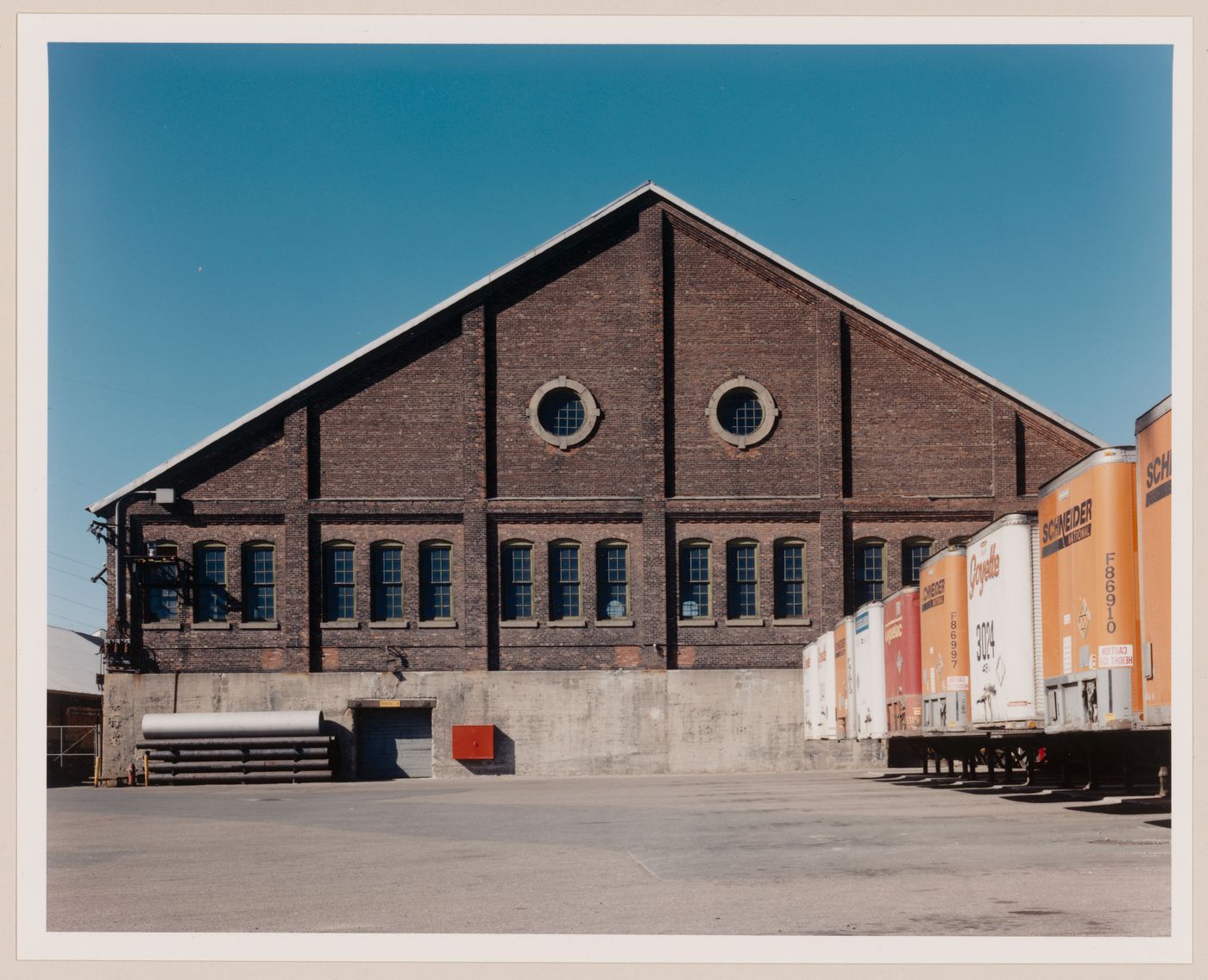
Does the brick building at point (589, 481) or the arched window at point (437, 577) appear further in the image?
the arched window at point (437, 577)

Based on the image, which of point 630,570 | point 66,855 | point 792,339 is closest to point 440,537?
point 630,570

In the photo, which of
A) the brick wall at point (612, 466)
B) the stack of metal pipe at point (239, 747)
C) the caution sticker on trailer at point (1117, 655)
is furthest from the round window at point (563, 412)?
the caution sticker on trailer at point (1117, 655)

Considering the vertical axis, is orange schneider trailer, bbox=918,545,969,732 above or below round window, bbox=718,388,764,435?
below

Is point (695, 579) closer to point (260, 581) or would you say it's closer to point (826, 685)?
point (826, 685)

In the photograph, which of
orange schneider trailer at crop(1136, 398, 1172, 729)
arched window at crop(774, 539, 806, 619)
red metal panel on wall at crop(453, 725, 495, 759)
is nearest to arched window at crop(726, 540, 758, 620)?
arched window at crop(774, 539, 806, 619)

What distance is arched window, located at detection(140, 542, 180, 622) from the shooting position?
125 ft

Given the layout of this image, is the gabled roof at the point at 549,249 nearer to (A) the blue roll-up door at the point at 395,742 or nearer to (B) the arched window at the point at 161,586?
(B) the arched window at the point at 161,586

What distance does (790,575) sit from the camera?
39.3 meters

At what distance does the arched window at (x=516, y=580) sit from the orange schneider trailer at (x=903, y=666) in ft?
49.8

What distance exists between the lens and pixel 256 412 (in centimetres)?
3844

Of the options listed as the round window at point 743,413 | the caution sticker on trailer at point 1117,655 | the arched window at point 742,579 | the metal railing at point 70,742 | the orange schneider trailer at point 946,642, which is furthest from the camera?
the metal railing at point 70,742

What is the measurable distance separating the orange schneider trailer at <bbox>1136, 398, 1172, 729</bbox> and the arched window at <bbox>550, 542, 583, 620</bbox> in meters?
26.0

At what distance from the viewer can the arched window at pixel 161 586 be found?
3825 centimetres

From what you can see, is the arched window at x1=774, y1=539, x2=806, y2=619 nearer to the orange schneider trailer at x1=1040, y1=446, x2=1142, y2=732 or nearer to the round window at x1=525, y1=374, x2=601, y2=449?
the round window at x1=525, y1=374, x2=601, y2=449
